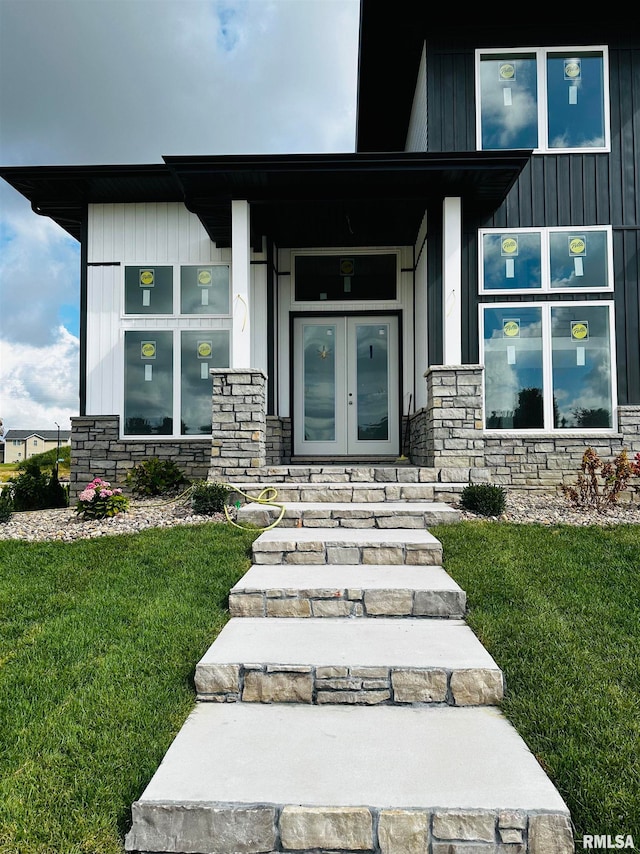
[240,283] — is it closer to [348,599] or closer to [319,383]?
[319,383]

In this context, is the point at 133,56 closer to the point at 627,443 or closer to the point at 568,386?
the point at 568,386

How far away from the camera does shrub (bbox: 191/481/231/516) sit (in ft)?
18.7

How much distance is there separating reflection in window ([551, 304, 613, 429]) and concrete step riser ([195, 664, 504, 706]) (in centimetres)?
539

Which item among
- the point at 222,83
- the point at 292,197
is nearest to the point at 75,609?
the point at 292,197

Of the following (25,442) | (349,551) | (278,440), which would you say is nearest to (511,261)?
(278,440)

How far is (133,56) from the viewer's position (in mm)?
10781

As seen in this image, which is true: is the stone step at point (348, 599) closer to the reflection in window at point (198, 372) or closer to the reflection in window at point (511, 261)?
the reflection in window at point (511, 261)

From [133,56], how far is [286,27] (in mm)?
3057

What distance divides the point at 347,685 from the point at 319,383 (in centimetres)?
680

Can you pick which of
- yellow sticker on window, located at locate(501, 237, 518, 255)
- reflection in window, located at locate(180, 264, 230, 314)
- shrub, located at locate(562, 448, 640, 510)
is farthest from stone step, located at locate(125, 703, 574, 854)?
reflection in window, located at locate(180, 264, 230, 314)

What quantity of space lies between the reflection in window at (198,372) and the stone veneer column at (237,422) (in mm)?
1788

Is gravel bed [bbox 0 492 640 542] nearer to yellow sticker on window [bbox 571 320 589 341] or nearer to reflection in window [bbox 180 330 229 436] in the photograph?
reflection in window [bbox 180 330 229 436]

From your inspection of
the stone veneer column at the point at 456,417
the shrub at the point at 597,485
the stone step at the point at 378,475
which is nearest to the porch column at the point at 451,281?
the stone veneer column at the point at 456,417

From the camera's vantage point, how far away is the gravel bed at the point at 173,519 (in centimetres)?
542
